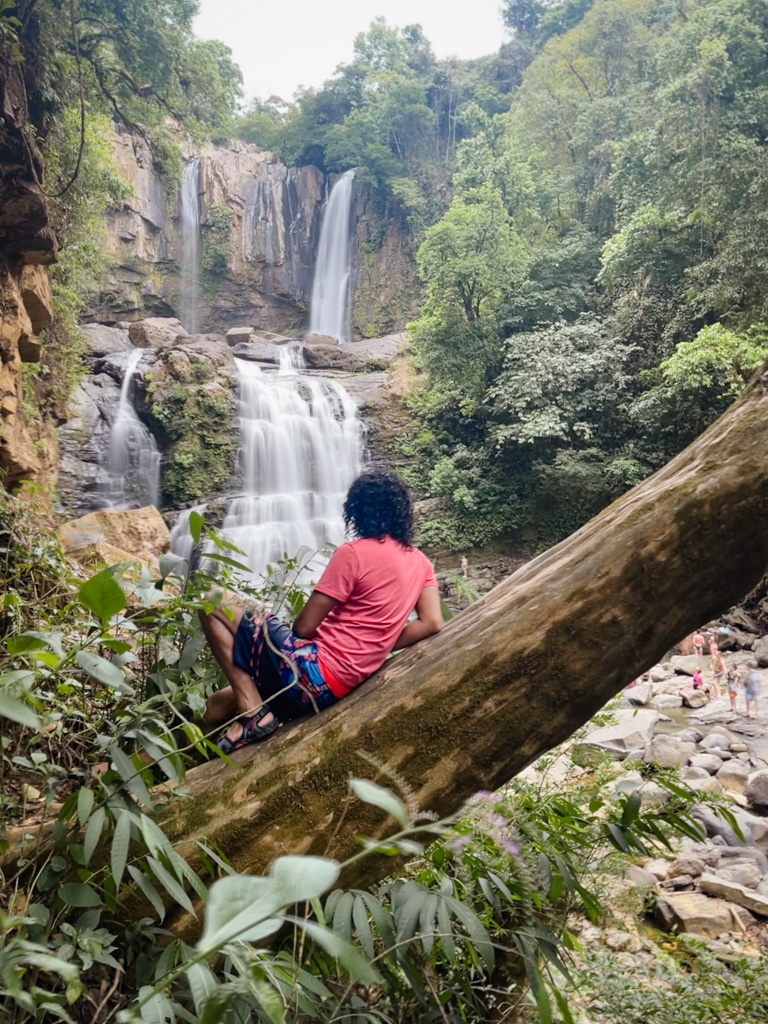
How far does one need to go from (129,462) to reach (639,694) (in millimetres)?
10045

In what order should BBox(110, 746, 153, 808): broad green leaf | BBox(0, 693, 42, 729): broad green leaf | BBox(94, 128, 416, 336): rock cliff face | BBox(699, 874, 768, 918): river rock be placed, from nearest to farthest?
BBox(0, 693, 42, 729): broad green leaf → BBox(110, 746, 153, 808): broad green leaf → BBox(699, 874, 768, 918): river rock → BBox(94, 128, 416, 336): rock cliff face

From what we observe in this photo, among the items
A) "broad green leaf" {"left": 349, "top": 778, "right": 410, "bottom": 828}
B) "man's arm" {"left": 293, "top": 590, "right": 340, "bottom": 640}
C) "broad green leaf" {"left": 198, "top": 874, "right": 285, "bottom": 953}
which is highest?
"broad green leaf" {"left": 198, "top": 874, "right": 285, "bottom": 953}

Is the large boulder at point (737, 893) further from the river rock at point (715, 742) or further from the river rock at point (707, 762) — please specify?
the river rock at point (715, 742)

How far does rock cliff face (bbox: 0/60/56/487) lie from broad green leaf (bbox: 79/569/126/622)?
185 inches

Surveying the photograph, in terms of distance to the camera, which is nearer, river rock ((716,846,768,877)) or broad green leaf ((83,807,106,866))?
broad green leaf ((83,807,106,866))

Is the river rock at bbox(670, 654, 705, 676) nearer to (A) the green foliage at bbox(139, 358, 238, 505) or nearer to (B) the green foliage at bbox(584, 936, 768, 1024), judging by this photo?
(B) the green foliage at bbox(584, 936, 768, 1024)

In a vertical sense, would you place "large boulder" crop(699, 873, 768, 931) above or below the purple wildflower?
below

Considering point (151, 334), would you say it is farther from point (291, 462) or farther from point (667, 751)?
point (667, 751)

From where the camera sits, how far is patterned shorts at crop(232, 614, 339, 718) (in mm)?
1855

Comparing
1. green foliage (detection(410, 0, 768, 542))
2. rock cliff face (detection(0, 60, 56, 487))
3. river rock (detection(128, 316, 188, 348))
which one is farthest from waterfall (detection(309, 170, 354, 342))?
rock cliff face (detection(0, 60, 56, 487))

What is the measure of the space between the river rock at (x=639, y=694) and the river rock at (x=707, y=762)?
88.7 inches

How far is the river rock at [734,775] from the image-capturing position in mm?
5527

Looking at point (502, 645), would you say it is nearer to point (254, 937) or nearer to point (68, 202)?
point (254, 937)

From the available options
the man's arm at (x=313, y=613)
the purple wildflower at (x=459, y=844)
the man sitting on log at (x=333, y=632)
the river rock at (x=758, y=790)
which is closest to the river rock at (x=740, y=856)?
the river rock at (x=758, y=790)
